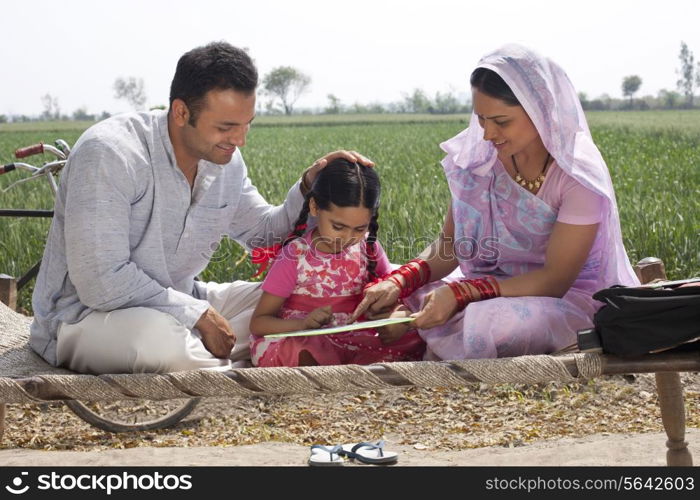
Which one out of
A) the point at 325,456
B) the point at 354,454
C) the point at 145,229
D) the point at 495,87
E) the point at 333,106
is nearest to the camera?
the point at 495,87

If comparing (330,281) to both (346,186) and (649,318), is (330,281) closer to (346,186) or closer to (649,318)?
(346,186)

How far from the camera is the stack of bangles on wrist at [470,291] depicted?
289cm

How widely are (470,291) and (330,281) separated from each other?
1.66 ft

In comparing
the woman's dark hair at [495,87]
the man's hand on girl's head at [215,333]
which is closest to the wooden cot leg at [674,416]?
the woman's dark hair at [495,87]

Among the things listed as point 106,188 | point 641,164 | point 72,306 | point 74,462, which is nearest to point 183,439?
point 74,462

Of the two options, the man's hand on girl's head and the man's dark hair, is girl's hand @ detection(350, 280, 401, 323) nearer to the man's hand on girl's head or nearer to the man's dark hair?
the man's hand on girl's head

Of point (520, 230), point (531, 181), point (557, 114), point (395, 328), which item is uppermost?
point (557, 114)

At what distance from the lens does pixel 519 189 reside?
3025 millimetres

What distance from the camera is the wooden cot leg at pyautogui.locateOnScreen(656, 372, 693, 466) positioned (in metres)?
3.20

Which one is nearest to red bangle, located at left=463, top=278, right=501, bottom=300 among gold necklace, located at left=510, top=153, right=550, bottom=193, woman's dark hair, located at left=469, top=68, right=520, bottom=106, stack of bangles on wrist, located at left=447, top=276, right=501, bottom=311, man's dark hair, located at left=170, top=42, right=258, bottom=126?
stack of bangles on wrist, located at left=447, top=276, right=501, bottom=311

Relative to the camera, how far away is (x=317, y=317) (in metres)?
2.90

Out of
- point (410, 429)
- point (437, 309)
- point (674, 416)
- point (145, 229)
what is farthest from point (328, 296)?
point (410, 429)

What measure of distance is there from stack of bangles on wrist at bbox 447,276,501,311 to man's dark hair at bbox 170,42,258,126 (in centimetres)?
92
